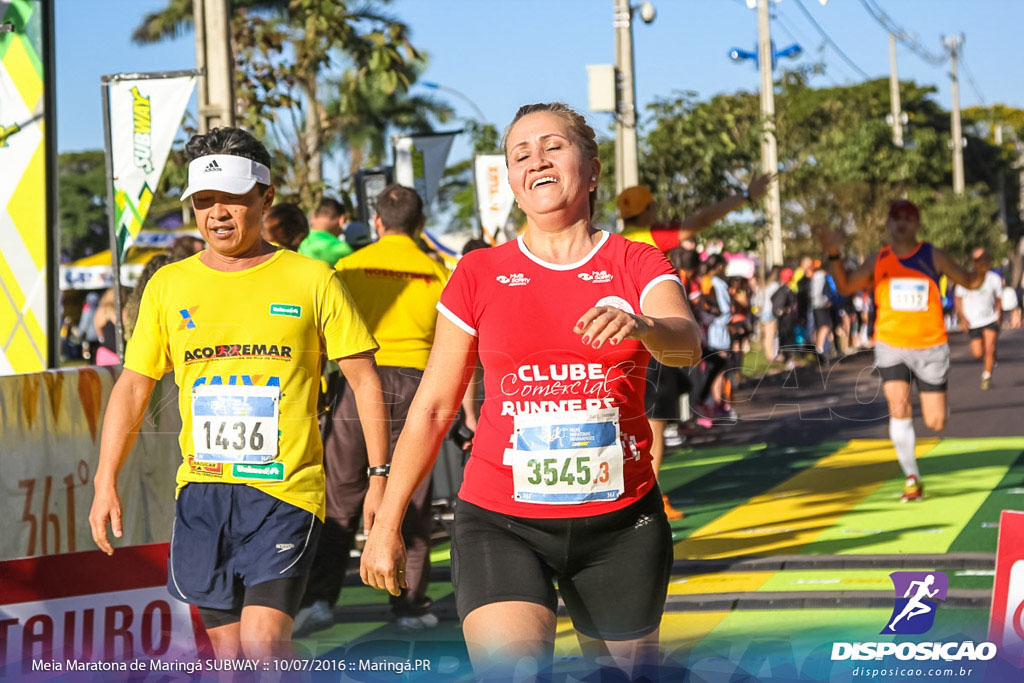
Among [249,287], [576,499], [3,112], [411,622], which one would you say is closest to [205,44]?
[3,112]

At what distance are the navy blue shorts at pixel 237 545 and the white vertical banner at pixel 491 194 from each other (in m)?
11.8

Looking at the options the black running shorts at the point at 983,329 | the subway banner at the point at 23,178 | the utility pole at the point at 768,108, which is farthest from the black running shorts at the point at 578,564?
the utility pole at the point at 768,108

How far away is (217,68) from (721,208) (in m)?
3.78

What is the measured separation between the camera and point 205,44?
977cm

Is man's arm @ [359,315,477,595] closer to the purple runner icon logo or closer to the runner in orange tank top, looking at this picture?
the purple runner icon logo

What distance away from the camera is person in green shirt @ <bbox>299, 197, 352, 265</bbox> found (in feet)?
27.3

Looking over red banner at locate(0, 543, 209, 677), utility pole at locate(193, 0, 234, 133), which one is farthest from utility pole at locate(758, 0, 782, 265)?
red banner at locate(0, 543, 209, 677)

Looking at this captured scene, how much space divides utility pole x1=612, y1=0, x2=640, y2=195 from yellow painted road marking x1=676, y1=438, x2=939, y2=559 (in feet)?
16.5

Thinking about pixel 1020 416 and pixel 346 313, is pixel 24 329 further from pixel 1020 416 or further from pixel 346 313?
pixel 1020 416

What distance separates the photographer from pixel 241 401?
418 cm

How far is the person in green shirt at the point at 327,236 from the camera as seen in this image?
8328 mm

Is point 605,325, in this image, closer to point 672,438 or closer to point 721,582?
point 721,582

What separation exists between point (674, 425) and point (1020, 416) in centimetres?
435

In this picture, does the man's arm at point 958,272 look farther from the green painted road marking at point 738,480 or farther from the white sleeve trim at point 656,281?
the white sleeve trim at point 656,281
